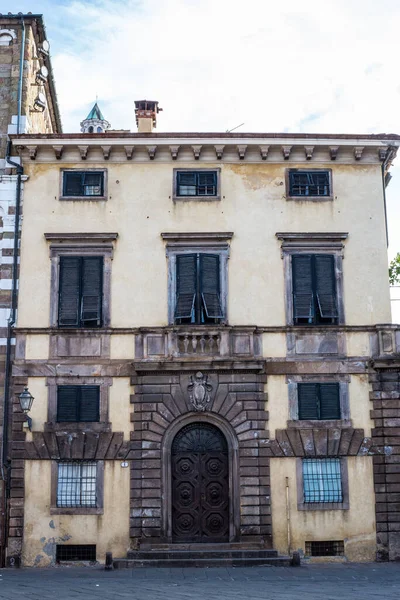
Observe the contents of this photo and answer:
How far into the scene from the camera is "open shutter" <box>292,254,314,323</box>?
72.9 feet

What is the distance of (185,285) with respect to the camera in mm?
22281

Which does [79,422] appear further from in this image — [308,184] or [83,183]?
[308,184]

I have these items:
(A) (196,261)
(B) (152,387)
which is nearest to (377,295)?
(A) (196,261)

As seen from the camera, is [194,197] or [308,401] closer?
[308,401]

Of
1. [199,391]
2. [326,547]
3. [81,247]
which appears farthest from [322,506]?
[81,247]

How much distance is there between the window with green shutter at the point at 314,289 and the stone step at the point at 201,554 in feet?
20.3

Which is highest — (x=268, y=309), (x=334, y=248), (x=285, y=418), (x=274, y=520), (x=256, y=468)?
(x=334, y=248)

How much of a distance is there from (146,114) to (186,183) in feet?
15.7

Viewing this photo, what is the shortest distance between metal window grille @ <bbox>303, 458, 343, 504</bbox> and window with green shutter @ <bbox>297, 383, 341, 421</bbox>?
1.17m

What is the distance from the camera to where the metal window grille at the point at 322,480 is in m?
21.3

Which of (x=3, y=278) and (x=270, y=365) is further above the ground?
(x=3, y=278)

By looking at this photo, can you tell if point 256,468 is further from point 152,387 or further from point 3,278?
point 3,278

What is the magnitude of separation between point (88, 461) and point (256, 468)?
4474mm

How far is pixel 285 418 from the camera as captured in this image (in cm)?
2172
